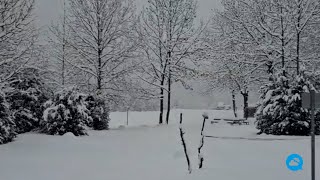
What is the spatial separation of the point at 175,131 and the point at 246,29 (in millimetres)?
8167

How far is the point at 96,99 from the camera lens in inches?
763

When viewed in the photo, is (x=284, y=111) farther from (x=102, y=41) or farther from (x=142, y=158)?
(x=102, y=41)

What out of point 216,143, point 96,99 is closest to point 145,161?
point 216,143

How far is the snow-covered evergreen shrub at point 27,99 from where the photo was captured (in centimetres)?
1684

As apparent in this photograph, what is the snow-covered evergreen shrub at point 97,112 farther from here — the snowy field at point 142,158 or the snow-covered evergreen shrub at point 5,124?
the snow-covered evergreen shrub at point 5,124

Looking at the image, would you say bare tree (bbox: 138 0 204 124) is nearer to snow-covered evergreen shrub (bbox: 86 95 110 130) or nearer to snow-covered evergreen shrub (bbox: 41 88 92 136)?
snow-covered evergreen shrub (bbox: 86 95 110 130)

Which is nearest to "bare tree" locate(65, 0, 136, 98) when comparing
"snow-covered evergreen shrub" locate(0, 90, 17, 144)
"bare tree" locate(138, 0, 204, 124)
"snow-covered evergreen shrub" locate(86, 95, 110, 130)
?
"snow-covered evergreen shrub" locate(86, 95, 110, 130)

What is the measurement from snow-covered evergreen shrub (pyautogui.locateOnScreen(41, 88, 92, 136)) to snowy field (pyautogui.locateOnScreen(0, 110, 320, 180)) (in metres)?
0.80

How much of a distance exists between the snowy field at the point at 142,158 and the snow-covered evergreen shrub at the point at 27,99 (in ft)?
9.34

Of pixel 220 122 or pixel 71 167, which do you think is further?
pixel 220 122

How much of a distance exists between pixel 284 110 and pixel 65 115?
9384mm

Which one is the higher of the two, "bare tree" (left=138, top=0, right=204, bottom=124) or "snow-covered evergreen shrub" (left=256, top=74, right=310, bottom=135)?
"bare tree" (left=138, top=0, right=204, bottom=124)

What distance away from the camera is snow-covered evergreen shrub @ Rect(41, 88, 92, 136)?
15.2m

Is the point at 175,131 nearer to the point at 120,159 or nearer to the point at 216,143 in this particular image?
the point at 216,143
